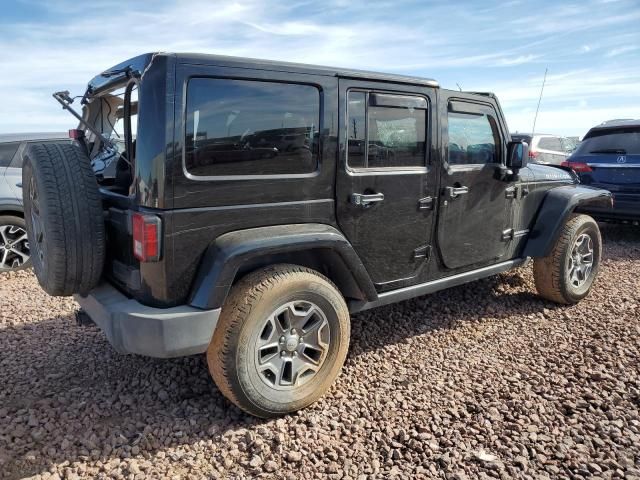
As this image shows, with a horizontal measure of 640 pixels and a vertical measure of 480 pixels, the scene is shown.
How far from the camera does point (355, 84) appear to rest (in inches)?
114

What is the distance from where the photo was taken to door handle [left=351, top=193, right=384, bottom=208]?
2.87 m

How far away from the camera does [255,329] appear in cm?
252

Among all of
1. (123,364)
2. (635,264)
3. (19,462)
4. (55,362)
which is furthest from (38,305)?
(635,264)

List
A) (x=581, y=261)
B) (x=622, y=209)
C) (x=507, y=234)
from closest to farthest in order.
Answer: (x=507, y=234) → (x=581, y=261) → (x=622, y=209)

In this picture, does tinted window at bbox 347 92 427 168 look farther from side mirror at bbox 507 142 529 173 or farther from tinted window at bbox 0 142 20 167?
tinted window at bbox 0 142 20 167

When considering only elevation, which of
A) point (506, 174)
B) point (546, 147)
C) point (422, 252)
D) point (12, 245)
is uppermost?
point (546, 147)

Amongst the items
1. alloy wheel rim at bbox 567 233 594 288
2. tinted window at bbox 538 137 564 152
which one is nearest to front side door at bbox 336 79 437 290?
alloy wheel rim at bbox 567 233 594 288

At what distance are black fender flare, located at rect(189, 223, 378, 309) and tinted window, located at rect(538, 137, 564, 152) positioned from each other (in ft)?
31.4

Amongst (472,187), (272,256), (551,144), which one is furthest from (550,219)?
(551,144)

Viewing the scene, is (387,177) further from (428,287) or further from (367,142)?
(428,287)

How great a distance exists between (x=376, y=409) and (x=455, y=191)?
5.16 feet

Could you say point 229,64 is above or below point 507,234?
above

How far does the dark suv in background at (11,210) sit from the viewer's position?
18.2 feet

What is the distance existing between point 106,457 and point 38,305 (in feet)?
8.75
